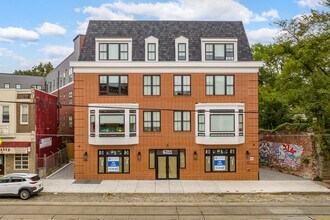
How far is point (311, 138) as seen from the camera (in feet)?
100

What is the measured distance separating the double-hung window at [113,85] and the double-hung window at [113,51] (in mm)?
1696

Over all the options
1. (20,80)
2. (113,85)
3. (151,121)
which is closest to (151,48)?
(113,85)

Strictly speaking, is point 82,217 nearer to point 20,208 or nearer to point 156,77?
point 20,208

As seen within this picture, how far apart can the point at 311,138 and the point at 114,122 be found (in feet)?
54.5

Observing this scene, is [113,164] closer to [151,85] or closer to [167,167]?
[167,167]

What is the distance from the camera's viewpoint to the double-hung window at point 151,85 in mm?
30875

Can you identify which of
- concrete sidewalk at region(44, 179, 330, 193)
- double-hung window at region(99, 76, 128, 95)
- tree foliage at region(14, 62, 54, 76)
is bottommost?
concrete sidewalk at region(44, 179, 330, 193)

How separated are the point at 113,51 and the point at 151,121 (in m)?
6.75

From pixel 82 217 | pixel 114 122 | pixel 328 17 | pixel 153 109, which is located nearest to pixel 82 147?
pixel 114 122

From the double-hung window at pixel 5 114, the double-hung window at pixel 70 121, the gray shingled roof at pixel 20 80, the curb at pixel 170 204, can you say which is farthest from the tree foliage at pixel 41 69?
A: the curb at pixel 170 204

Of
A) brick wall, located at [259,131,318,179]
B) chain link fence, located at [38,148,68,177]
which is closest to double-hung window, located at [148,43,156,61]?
chain link fence, located at [38,148,68,177]

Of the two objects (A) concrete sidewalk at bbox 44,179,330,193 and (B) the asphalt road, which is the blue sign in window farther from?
(B) the asphalt road

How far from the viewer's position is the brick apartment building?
30484 mm

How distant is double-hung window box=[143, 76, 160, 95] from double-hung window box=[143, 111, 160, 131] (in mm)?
1705
